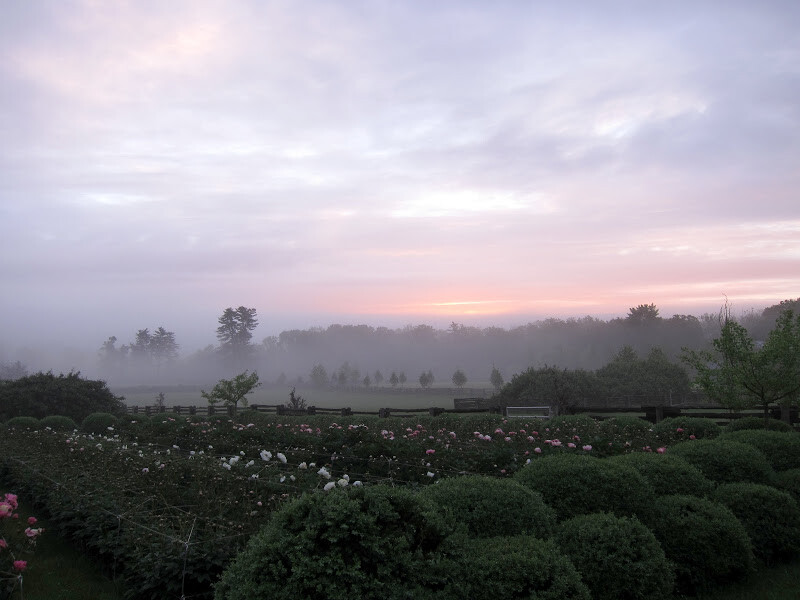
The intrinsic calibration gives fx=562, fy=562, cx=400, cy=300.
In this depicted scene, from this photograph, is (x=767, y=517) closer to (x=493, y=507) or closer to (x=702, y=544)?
(x=702, y=544)

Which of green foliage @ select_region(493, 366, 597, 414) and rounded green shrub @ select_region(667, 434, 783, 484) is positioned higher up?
rounded green shrub @ select_region(667, 434, 783, 484)

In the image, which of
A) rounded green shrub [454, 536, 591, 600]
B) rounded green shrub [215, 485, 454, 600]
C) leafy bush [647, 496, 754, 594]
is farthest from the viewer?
leafy bush [647, 496, 754, 594]

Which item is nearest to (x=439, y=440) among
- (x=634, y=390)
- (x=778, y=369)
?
(x=778, y=369)

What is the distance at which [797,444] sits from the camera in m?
8.45

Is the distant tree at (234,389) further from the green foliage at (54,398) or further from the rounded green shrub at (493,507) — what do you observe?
the rounded green shrub at (493,507)

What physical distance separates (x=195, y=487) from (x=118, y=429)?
40.4 ft

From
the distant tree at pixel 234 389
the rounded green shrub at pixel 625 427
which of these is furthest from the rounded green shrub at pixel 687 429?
the distant tree at pixel 234 389

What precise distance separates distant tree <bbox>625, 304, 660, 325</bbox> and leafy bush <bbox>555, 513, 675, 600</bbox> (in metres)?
65.1

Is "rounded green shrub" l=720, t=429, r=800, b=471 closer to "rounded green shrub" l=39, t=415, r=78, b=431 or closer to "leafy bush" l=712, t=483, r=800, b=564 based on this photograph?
"leafy bush" l=712, t=483, r=800, b=564

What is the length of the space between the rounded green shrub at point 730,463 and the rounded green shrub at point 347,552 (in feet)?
16.9

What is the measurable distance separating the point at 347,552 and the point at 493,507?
1.51m

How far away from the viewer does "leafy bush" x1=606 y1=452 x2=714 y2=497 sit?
20.7 ft

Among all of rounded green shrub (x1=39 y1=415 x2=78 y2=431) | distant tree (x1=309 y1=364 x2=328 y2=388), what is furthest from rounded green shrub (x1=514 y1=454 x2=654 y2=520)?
distant tree (x1=309 y1=364 x2=328 y2=388)

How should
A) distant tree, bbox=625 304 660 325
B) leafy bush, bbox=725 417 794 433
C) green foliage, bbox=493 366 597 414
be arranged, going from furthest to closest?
distant tree, bbox=625 304 660 325 → green foliage, bbox=493 366 597 414 → leafy bush, bbox=725 417 794 433
